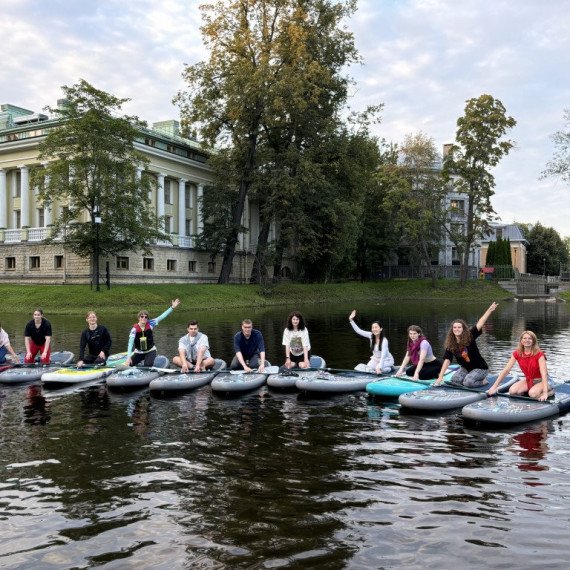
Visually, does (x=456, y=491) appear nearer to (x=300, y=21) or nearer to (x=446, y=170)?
(x=300, y=21)

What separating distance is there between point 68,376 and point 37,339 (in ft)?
8.11

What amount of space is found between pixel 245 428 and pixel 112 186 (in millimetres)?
33665

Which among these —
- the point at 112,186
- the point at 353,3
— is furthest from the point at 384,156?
the point at 112,186

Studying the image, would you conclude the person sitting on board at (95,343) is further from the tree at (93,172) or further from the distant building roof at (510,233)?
the distant building roof at (510,233)

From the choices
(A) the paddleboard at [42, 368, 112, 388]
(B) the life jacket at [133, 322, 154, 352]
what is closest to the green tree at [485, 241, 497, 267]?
(B) the life jacket at [133, 322, 154, 352]

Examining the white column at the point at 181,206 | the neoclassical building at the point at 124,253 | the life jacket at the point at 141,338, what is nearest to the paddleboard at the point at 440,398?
the life jacket at the point at 141,338

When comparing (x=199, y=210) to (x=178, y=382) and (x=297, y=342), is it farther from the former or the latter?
(x=178, y=382)

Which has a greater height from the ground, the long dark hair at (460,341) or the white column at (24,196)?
the white column at (24,196)

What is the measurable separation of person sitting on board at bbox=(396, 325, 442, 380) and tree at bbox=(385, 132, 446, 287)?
187 ft

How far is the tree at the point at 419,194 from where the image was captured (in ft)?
230

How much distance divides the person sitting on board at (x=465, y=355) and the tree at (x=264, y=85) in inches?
1411

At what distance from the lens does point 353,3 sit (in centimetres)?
5178

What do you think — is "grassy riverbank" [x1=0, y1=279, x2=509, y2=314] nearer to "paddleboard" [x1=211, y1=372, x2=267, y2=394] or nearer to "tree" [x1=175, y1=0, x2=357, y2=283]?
"tree" [x1=175, y1=0, x2=357, y2=283]

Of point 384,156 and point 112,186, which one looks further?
point 384,156
